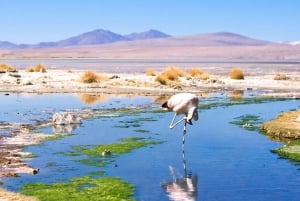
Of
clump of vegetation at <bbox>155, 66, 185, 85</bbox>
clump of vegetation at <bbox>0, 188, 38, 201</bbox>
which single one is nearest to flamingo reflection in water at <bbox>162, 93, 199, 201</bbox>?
clump of vegetation at <bbox>0, 188, 38, 201</bbox>

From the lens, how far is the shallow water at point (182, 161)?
53.4ft

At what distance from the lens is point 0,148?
2209 cm

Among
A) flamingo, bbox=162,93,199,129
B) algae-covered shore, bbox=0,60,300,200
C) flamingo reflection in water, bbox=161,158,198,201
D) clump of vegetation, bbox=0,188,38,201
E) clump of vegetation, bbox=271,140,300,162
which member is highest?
flamingo, bbox=162,93,199,129

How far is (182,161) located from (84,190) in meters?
5.03

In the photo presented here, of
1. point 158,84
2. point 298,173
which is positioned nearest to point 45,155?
point 298,173

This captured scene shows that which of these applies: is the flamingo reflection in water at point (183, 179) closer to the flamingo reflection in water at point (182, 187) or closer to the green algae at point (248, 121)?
the flamingo reflection in water at point (182, 187)

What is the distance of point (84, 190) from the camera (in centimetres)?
1611

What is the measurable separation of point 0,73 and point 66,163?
4927cm

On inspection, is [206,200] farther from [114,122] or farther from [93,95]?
[93,95]

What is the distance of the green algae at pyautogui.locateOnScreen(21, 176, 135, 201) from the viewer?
1544 centimetres

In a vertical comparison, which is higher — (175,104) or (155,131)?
(175,104)

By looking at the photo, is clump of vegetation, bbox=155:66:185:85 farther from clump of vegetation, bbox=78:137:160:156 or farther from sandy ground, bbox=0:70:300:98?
clump of vegetation, bbox=78:137:160:156

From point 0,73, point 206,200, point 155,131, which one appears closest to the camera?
point 206,200

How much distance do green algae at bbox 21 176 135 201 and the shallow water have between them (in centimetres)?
38
